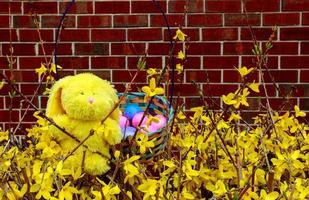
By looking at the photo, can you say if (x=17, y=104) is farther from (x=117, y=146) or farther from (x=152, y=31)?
(x=117, y=146)

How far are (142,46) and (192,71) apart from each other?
354 millimetres

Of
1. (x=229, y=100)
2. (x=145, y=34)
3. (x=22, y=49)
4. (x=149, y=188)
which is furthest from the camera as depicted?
(x=22, y=49)

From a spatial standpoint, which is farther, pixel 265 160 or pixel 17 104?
pixel 17 104

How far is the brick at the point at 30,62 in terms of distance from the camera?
4141 millimetres

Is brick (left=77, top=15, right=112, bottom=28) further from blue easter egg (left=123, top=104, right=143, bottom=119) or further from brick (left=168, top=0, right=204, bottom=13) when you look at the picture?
blue easter egg (left=123, top=104, right=143, bottom=119)

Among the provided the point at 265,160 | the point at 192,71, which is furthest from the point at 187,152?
the point at 192,71

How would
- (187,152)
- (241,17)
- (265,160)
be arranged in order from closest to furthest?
(187,152)
(265,160)
(241,17)

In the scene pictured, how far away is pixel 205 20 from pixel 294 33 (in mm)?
555

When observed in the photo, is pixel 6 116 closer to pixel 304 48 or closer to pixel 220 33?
pixel 220 33

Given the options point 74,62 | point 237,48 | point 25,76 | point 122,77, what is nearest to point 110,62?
point 122,77

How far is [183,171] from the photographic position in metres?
1.81

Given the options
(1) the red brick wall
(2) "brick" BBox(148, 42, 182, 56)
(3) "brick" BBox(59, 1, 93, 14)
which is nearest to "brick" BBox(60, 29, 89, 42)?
(1) the red brick wall

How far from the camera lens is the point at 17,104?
4176 millimetres

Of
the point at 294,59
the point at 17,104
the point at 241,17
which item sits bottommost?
the point at 17,104
